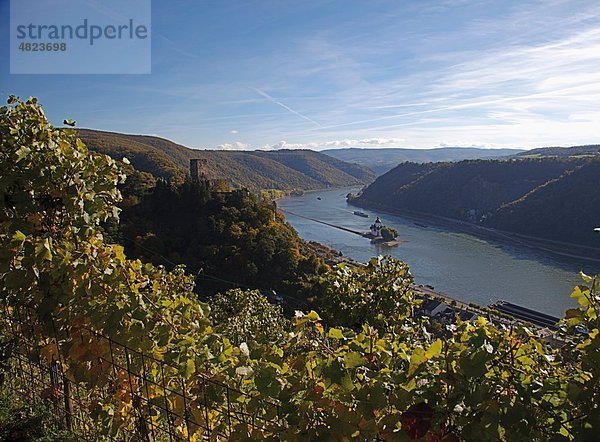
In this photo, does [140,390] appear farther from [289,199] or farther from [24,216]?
[289,199]

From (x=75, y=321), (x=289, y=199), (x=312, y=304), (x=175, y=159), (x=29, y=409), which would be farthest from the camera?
(x=289, y=199)

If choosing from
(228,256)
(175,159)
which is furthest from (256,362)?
(175,159)

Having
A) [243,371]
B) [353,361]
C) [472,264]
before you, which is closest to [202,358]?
[243,371]

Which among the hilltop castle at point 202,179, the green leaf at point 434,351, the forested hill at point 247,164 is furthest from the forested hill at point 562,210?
the green leaf at point 434,351

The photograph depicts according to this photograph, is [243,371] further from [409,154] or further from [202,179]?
[409,154]

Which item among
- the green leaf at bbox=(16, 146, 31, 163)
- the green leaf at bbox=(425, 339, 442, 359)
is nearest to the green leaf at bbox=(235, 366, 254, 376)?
the green leaf at bbox=(425, 339, 442, 359)

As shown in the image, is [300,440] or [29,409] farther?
[29,409]
